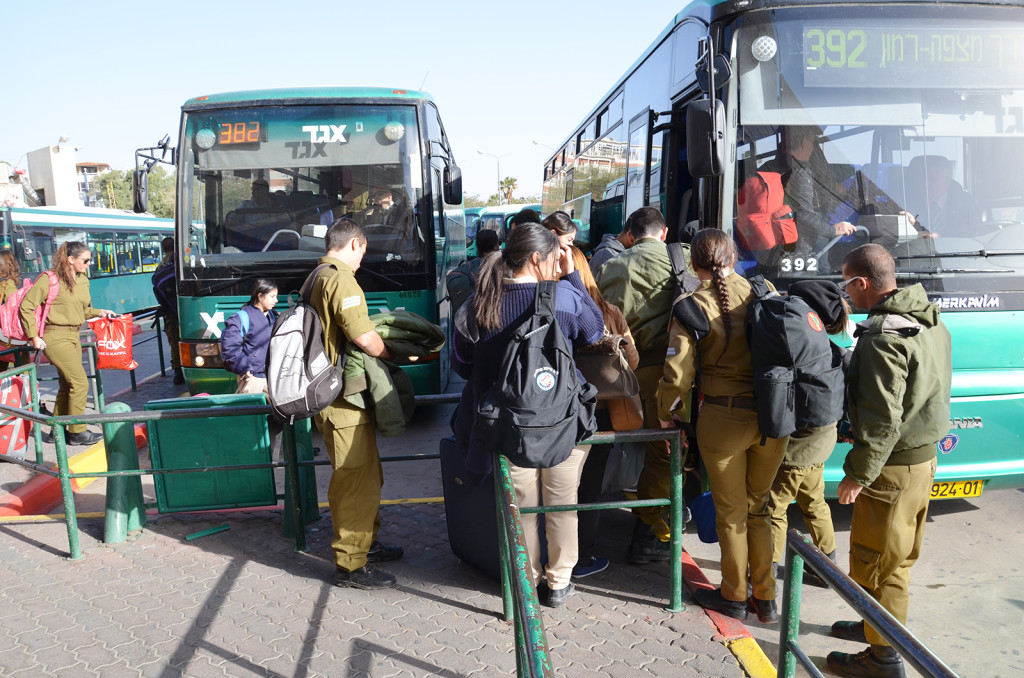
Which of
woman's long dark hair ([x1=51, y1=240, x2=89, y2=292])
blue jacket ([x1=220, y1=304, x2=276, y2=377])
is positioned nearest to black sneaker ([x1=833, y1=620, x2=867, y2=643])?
blue jacket ([x1=220, y1=304, x2=276, y2=377])

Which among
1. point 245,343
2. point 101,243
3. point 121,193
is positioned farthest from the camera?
point 121,193

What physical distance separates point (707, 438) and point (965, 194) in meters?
2.53

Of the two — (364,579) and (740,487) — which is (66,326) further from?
(740,487)

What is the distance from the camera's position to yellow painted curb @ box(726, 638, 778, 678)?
3.32m

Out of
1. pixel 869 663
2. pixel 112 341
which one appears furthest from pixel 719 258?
pixel 112 341

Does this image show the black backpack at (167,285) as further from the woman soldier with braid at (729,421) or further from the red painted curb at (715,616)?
the woman soldier with braid at (729,421)

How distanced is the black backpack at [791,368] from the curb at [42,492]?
4.82 meters

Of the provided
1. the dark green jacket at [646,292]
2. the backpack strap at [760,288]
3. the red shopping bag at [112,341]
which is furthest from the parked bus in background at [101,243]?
the backpack strap at [760,288]

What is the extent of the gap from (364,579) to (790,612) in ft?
8.22

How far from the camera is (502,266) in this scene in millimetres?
3445

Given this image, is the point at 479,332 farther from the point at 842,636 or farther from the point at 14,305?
the point at 14,305

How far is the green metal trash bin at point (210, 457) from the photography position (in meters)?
5.01

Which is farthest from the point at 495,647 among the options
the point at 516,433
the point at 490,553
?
the point at 516,433

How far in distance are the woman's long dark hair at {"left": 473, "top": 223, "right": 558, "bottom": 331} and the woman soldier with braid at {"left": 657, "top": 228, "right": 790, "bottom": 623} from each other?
33.4 inches
